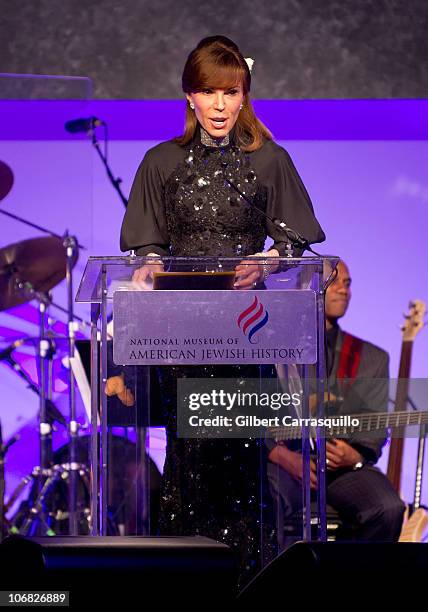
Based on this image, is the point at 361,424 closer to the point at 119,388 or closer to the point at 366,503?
the point at 119,388

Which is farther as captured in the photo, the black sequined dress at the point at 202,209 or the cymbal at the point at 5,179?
the cymbal at the point at 5,179

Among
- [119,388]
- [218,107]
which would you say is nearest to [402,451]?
[218,107]

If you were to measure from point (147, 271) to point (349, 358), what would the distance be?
2.63 metres

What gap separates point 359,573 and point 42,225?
4.07m

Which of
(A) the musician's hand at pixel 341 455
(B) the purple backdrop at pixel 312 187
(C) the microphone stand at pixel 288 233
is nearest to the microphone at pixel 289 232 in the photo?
(C) the microphone stand at pixel 288 233

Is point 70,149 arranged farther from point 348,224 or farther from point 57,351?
point 348,224

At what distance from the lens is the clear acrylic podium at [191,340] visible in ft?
7.67

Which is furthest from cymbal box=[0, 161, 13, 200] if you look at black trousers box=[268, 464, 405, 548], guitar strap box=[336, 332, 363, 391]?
black trousers box=[268, 464, 405, 548]

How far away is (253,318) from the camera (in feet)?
7.72

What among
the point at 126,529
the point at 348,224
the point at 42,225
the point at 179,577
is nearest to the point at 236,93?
the point at 126,529

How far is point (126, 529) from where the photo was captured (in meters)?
2.60

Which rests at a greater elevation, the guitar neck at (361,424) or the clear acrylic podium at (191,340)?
the clear acrylic podium at (191,340)

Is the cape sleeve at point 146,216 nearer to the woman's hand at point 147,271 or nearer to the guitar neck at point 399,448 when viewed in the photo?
the woman's hand at point 147,271

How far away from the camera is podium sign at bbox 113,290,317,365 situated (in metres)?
2.34
